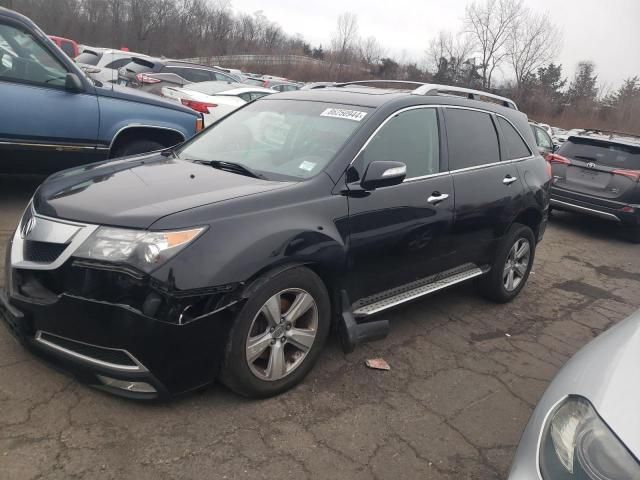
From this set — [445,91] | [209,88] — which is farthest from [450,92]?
[209,88]

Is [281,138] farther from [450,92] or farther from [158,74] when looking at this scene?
[158,74]

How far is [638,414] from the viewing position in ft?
5.21

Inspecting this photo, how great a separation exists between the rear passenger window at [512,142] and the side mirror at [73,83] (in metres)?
4.05

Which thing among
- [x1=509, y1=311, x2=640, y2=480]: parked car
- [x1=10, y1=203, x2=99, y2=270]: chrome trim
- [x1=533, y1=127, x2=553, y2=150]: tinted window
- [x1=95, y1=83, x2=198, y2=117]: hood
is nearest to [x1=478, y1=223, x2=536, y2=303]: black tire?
[x1=509, y1=311, x2=640, y2=480]: parked car

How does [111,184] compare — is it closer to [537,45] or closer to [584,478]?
[584,478]

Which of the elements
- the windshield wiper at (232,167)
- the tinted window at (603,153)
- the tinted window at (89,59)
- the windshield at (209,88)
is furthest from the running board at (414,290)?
the tinted window at (89,59)

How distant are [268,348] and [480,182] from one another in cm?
227

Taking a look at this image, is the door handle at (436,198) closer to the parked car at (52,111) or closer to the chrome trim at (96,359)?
the chrome trim at (96,359)

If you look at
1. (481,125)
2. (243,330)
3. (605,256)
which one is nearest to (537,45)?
(605,256)

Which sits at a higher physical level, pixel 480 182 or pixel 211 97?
pixel 211 97

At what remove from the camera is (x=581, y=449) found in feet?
5.29

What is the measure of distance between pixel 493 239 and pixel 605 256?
3976 mm

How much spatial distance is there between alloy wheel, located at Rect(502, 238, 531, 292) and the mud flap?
198cm

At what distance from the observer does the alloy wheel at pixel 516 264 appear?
4750 millimetres
